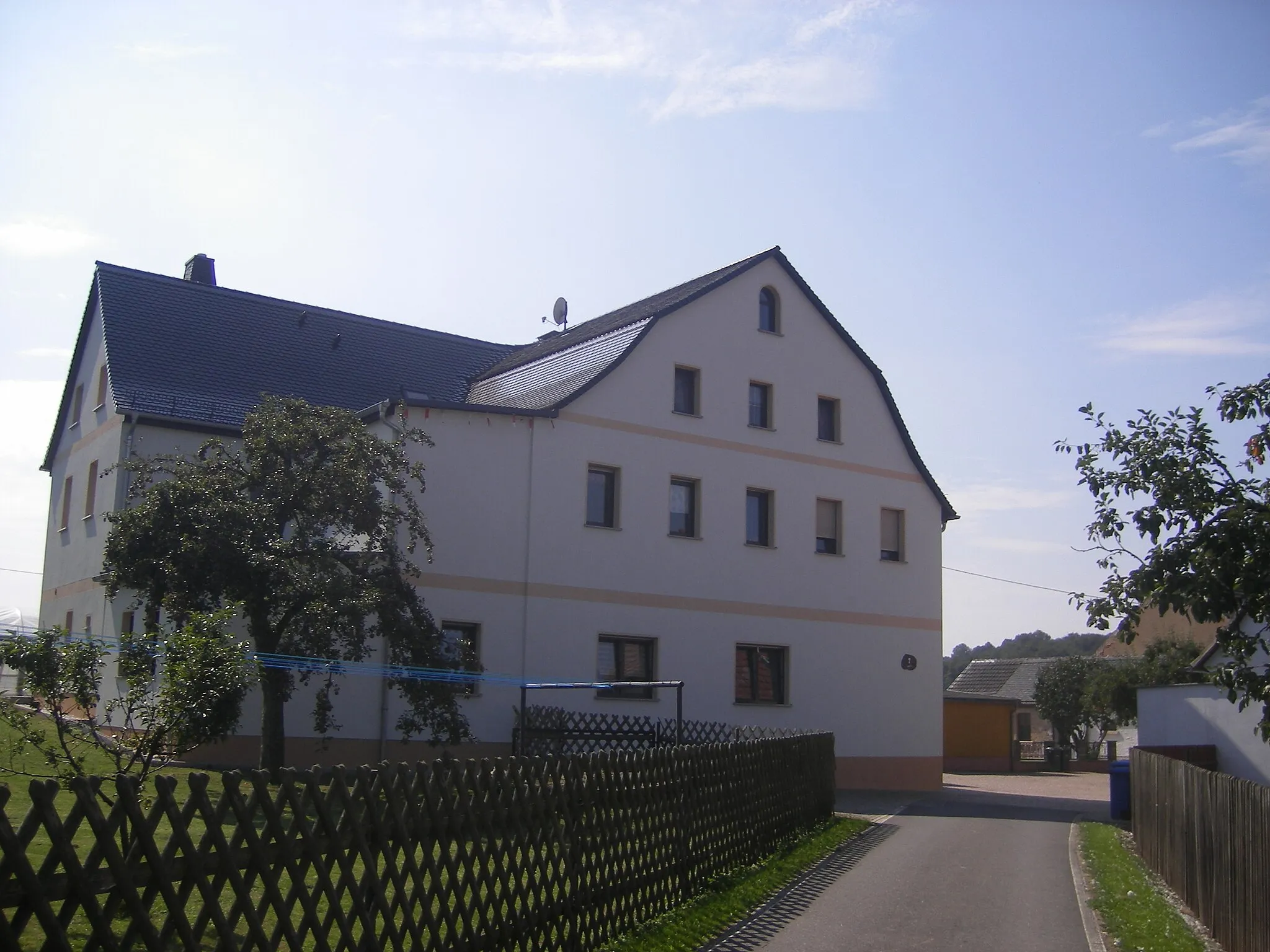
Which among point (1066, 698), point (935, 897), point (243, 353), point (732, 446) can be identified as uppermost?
point (243, 353)

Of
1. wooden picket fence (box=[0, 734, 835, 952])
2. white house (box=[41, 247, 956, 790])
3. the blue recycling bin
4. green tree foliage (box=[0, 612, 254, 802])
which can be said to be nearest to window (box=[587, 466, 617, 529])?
white house (box=[41, 247, 956, 790])

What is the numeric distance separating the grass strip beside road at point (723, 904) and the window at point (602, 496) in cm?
1024

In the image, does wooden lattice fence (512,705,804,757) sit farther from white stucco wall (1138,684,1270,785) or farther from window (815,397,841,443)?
white stucco wall (1138,684,1270,785)

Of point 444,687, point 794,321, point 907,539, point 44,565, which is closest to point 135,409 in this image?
point 44,565

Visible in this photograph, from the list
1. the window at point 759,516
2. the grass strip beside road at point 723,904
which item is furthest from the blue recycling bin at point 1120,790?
the window at point 759,516

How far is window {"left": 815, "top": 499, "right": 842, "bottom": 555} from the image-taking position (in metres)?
28.9

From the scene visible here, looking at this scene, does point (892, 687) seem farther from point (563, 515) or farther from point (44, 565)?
point (44, 565)

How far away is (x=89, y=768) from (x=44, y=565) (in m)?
15.9

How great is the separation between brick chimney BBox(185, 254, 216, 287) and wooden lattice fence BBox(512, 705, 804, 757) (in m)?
17.4

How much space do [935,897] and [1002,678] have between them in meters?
54.0

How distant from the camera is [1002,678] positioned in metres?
63.4

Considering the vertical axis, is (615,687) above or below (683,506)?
below

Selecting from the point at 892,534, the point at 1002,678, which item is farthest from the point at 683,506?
the point at 1002,678

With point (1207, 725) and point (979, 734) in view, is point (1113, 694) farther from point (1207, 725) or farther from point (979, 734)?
point (1207, 725)
